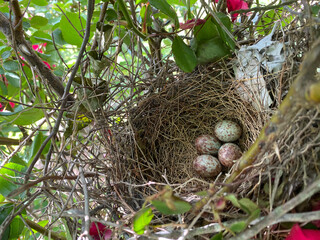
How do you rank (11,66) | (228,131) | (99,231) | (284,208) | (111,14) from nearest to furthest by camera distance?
(284,208) < (99,231) < (111,14) < (11,66) < (228,131)

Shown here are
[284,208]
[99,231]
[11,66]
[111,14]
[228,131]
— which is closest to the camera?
[284,208]

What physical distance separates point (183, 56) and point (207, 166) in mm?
408

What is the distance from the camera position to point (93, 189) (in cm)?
88

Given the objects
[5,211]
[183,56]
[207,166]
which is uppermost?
[183,56]

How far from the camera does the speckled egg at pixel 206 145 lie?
3.72 ft

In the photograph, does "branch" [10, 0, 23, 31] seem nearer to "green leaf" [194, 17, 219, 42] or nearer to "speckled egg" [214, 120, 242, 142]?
"green leaf" [194, 17, 219, 42]

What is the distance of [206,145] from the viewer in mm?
1135

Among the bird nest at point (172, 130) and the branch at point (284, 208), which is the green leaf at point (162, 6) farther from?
the branch at point (284, 208)

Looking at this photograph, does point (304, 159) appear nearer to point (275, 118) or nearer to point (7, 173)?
point (275, 118)

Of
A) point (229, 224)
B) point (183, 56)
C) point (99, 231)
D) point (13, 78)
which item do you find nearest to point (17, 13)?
point (13, 78)

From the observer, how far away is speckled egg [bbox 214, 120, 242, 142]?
110cm

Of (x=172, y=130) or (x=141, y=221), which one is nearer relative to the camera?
(x=141, y=221)

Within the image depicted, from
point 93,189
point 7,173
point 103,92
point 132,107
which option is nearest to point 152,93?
point 132,107

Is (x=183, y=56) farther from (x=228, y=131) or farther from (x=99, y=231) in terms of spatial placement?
(x=99, y=231)
